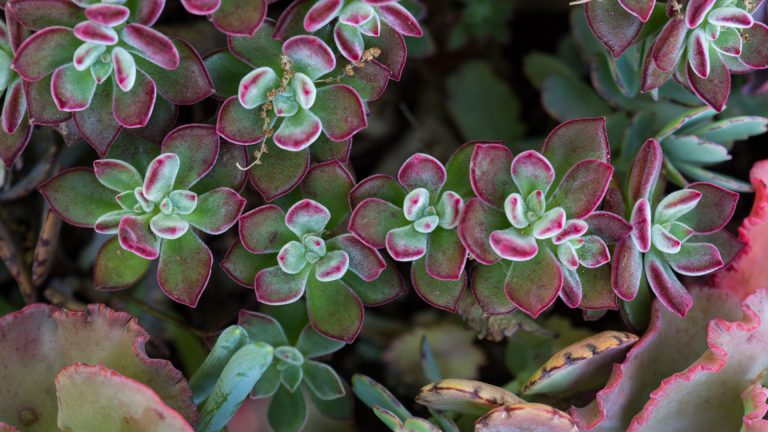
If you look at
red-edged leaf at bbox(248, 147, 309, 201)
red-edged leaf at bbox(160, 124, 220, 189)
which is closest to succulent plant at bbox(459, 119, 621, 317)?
red-edged leaf at bbox(248, 147, 309, 201)

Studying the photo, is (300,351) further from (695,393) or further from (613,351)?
(695,393)

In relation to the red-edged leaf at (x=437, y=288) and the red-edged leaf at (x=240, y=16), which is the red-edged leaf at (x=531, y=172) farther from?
the red-edged leaf at (x=240, y=16)

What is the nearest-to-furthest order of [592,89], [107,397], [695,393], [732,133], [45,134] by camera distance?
1. [107,397]
2. [695,393]
3. [732,133]
4. [45,134]
5. [592,89]

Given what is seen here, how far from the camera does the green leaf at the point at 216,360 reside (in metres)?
1.04

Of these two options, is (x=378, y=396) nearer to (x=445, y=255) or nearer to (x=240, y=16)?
(x=445, y=255)

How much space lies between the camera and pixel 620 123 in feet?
4.15

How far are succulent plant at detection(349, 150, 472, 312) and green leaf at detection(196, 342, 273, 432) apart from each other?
203 millimetres

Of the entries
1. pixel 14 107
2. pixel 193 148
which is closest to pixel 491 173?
pixel 193 148

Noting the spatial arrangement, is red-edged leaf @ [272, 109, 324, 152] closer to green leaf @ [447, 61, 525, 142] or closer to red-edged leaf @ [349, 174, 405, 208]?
red-edged leaf @ [349, 174, 405, 208]

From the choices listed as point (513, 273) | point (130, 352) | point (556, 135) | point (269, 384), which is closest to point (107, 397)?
point (130, 352)

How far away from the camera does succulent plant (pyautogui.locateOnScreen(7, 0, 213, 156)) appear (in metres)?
0.90

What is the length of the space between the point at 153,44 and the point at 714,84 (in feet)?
2.22

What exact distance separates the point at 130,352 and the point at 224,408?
0.13 m

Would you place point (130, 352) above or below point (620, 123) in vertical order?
below
